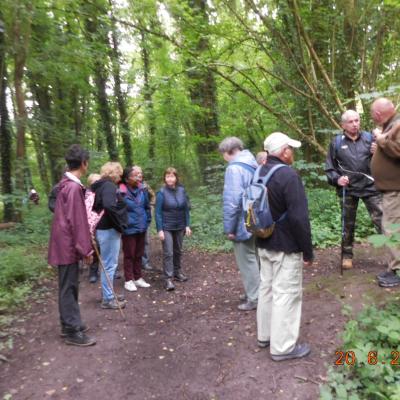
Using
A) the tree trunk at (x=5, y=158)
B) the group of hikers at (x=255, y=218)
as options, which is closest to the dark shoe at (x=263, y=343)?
the group of hikers at (x=255, y=218)

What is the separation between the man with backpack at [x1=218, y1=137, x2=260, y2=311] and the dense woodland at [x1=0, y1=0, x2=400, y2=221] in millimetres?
1808

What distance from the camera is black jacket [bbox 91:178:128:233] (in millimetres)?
4727

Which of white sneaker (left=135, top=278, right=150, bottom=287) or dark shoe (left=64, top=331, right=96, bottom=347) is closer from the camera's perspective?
dark shoe (left=64, top=331, right=96, bottom=347)

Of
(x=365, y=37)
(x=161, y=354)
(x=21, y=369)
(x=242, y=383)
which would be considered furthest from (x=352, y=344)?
(x=365, y=37)

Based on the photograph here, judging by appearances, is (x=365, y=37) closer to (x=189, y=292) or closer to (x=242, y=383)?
(x=189, y=292)

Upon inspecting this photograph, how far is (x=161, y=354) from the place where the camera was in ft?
12.5

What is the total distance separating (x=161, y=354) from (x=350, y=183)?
10.7 ft

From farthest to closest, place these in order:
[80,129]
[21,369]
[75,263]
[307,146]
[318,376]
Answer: [80,129]
[307,146]
[75,263]
[21,369]
[318,376]

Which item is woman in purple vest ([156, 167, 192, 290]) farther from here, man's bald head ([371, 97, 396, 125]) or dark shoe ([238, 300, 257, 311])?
man's bald head ([371, 97, 396, 125])

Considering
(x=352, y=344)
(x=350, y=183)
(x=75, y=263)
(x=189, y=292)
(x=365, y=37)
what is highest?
(x=365, y=37)

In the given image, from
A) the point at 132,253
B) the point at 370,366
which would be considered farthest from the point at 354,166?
the point at 132,253

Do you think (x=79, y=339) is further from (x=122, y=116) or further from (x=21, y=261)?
(x=122, y=116)

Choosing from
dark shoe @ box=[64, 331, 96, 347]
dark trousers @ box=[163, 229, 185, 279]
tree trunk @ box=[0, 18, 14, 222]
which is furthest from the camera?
tree trunk @ box=[0, 18, 14, 222]

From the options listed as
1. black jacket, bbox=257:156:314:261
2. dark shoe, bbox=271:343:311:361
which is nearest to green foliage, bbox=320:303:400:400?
dark shoe, bbox=271:343:311:361
